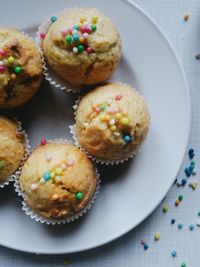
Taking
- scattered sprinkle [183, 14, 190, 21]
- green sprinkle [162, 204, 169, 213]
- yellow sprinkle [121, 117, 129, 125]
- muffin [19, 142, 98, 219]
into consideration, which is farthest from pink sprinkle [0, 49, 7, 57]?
green sprinkle [162, 204, 169, 213]

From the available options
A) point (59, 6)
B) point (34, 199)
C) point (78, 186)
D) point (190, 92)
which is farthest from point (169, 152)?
point (59, 6)

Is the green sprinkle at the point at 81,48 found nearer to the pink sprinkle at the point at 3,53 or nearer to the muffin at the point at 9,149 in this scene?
the pink sprinkle at the point at 3,53

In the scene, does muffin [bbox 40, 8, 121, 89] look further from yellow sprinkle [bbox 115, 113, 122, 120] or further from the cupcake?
yellow sprinkle [bbox 115, 113, 122, 120]

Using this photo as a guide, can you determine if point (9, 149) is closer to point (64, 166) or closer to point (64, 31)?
point (64, 166)

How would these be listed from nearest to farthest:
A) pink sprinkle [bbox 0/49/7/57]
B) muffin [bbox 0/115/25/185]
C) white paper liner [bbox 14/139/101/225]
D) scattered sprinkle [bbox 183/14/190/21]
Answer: pink sprinkle [bbox 0/49/7/57] < muffin [bbox 0/115/25/185] < white paper liner [bbox 14/139/101/225] < scattered sprinkle [bbox 183/14/190/21]

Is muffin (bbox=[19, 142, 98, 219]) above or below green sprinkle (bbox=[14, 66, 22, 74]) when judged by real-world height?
below

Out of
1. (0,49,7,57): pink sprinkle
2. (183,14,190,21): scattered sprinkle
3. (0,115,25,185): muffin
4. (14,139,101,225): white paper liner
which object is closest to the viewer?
(0,49,7,57): pink sprinkle

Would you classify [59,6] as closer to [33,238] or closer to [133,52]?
[133,52]

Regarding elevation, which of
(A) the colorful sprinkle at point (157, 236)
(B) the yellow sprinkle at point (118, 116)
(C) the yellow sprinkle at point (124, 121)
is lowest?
(A) the colorful sprinkle at point (157, 236)

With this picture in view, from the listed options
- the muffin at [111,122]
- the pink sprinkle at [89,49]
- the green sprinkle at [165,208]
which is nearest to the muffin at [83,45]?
the pink sprinkle at [89,49]
